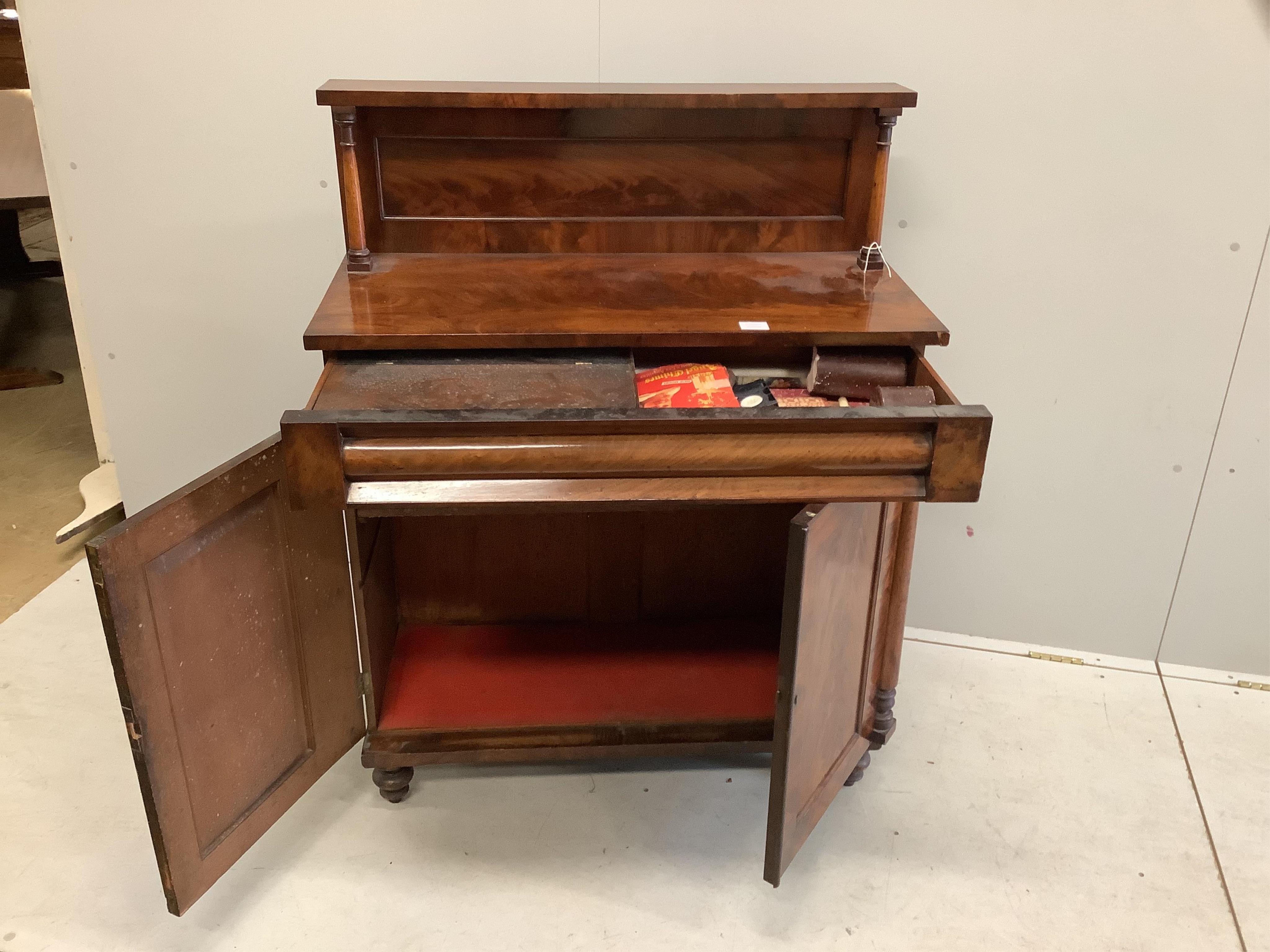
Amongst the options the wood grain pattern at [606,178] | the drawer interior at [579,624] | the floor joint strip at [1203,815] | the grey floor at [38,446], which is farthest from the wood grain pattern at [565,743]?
the grey floor at [38,446]

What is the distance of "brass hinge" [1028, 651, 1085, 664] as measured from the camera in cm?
227

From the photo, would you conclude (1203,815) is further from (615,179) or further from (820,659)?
(615,179)

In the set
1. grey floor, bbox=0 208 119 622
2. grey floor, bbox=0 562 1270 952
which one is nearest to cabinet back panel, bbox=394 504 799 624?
grey floor, bbox=0 562 1270 952

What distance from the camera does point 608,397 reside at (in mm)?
1350

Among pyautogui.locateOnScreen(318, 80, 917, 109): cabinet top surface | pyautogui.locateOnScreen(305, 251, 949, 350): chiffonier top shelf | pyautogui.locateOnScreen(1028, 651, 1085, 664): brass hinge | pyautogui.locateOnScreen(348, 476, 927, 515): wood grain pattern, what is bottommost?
pyautogui.locateOnScreen(1028, 651, 1085, 664): brass hinge

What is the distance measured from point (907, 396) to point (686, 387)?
32 centimetres

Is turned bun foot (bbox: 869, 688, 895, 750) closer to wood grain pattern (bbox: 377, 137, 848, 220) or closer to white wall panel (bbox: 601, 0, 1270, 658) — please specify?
white wall panel (bbox: 601, 0, 1270, 658)

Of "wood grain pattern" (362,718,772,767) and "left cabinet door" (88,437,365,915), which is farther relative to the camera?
"wood grain pattern" (362,718,772,767)

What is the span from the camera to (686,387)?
1.50m

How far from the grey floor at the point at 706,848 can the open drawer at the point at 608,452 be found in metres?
0.75

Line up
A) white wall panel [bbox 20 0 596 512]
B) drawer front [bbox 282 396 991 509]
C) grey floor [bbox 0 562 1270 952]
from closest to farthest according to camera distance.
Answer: drawer front [bbox 282 396 991 509]
grey floor [bbox 0 562 1270 952]
white wall panel [bbox 20 0 596 512]

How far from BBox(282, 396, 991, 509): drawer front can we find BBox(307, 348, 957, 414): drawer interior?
0.12 ft

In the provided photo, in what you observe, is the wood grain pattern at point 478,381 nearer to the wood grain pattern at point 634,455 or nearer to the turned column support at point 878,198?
the wood grain pattern at point 634,455

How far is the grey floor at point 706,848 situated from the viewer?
5.25ft
